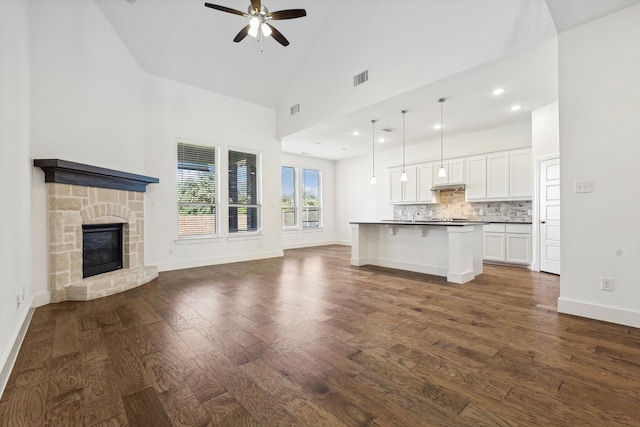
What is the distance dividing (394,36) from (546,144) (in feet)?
11.2

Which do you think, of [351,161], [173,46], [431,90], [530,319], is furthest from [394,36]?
[351,161]

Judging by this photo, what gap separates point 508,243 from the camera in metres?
5.92

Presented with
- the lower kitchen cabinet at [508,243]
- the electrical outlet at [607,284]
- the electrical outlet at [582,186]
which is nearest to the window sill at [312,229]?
the lower kitchen cabinet at [508,243]

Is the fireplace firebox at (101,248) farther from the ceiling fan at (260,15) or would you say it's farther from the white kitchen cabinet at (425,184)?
the white kitchen cabinet at (425,184)

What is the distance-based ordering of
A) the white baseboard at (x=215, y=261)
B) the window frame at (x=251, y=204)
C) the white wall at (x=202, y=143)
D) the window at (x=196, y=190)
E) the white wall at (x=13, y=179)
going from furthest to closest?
the window frame at (x=251, y=204)
the window at (x=196, y=190)
the white baseboard at (x=215, y=261)
the white wall at (x=202, y=143)
the white wall at (x=13, y=179)

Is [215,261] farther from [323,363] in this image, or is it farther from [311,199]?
[323,363]

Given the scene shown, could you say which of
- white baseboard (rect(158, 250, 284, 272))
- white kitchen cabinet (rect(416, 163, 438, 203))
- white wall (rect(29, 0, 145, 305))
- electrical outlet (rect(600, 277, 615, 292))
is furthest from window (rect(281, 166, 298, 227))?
electrical outlet (rect(600, 277, 615, 292))

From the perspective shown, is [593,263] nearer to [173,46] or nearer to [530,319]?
[530,319]

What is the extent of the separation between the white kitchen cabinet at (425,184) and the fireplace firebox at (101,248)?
677cm

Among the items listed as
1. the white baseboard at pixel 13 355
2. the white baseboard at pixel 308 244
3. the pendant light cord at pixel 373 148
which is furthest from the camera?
the white baseboard at pixel 308 244

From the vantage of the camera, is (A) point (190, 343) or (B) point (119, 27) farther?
(B) point (119, 27)

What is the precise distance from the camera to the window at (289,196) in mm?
9062

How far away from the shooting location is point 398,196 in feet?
27.0

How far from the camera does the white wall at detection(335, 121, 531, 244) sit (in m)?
6.50
